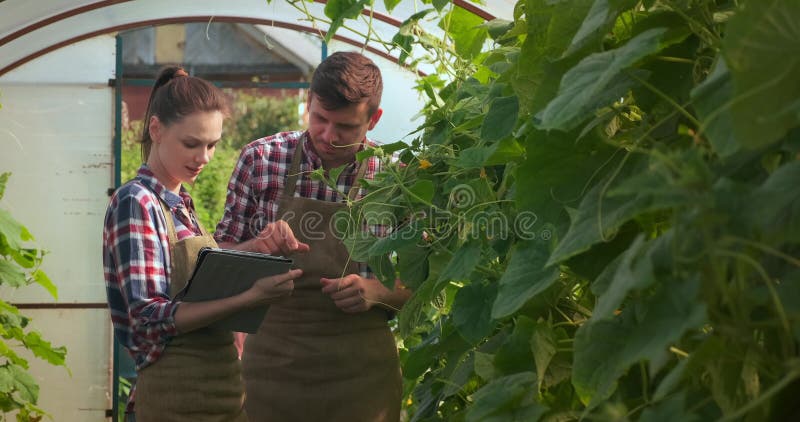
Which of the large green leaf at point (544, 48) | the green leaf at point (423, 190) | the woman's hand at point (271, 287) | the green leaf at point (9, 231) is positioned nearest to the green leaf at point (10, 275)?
the green leaf at point (9, 231)

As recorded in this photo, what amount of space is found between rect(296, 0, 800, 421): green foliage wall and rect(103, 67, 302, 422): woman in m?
0.70

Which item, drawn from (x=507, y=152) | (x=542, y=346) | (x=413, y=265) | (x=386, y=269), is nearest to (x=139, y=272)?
(x=386, y=269)

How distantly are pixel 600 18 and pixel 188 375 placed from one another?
1736mm

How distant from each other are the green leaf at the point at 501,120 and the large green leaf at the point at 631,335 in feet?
1.49

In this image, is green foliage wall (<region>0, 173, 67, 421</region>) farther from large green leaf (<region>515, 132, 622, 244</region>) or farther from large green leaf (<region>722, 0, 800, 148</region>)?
large green leaf (<region>722, 0, 800, 148</region>)

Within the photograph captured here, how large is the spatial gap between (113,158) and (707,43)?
535 centimetres

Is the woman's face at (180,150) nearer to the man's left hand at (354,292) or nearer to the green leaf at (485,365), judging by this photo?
the man's left hand at (354,292)

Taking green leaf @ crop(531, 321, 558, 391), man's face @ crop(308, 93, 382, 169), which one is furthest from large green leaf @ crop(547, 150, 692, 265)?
man's face @ crop(308, 93, 382, 169)

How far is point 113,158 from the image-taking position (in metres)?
6.03

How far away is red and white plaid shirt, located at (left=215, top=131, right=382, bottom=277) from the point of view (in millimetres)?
2906

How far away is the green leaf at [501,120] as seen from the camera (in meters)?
1.47

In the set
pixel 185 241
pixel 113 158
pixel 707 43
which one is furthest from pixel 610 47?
pixel 113 158

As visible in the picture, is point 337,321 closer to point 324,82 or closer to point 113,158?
point 324,82

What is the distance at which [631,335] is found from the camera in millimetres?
833
